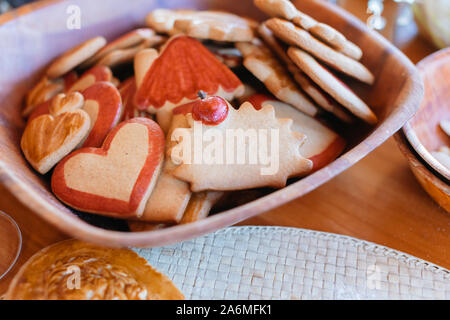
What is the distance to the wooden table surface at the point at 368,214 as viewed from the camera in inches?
21.9

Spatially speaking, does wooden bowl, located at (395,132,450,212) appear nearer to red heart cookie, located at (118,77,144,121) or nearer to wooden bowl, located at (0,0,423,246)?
wooden bowl, located at (0,0,423,246)

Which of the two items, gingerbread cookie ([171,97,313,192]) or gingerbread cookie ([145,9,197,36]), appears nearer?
gingerbread cookie ([171,97,313,192])

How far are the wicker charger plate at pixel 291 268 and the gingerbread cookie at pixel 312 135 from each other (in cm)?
11

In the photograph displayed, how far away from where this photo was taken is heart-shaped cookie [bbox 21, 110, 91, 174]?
518 millimetres

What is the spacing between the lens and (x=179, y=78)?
0.59 metres

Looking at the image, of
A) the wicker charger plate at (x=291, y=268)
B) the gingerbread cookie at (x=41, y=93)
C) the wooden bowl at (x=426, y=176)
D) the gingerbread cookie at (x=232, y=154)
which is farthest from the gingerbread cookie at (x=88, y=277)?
the wooden bowl at (x=426, y=176)

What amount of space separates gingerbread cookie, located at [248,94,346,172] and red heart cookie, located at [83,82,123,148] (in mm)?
196

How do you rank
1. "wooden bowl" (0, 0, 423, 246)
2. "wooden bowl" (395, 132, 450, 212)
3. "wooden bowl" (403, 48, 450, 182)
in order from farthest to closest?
"wooden bowl" (403, 48, 450, 182)
"wooden bowl" (395, 132, 450, 212)
"wooden bowl" (0, 0, 423, 246)

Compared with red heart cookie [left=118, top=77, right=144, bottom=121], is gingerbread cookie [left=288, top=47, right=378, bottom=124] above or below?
above

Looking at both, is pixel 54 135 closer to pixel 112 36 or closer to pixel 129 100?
pixel 129 100

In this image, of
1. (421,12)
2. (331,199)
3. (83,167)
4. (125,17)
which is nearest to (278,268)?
(331,199)

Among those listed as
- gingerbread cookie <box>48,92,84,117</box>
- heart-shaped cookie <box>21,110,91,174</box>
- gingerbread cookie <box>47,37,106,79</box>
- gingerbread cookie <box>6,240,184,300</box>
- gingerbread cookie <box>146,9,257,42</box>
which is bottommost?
gingerbread cookie <box>6,240,184,300</box>

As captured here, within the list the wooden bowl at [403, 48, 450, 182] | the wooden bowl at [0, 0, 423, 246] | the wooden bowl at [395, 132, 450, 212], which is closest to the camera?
the wooden bowl at [0, 0, 423, 246]

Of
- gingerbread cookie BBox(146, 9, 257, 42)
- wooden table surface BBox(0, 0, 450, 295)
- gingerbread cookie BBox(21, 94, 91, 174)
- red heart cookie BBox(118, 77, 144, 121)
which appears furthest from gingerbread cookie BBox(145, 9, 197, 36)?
wooden table surface BBox(0, 0, 450, 295)
